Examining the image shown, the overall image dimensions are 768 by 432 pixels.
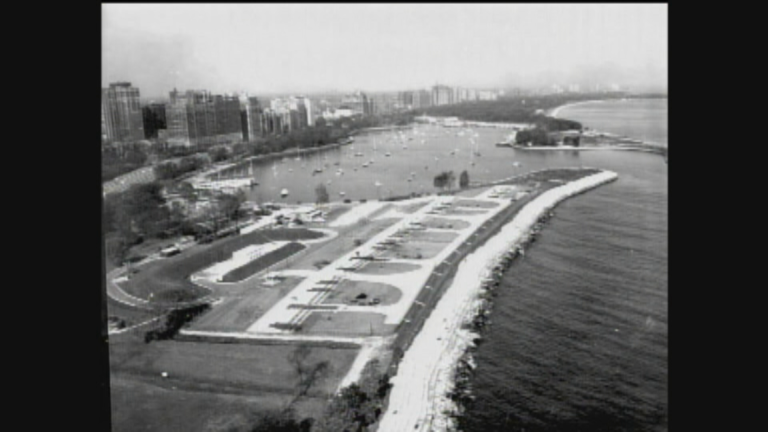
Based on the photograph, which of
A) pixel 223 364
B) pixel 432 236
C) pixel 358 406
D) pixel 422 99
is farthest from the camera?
pixel 422 99

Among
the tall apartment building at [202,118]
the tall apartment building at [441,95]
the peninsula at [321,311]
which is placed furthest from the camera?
the tall apartment building at [441,95]

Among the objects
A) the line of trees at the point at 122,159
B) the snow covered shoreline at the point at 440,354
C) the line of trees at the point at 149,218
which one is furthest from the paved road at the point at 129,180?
the snow covered shoreline at the point at 440,354

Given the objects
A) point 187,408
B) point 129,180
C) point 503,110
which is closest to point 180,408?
point 187,408

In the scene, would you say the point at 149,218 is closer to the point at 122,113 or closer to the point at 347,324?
the point at 347,324

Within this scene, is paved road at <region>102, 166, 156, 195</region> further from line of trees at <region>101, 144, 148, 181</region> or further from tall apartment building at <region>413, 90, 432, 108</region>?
tall apartment building at <region>413, 90, 432, 108</region>

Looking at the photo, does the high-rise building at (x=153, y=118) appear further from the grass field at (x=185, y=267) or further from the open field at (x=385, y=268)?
the open field at (x=385, y=268)
